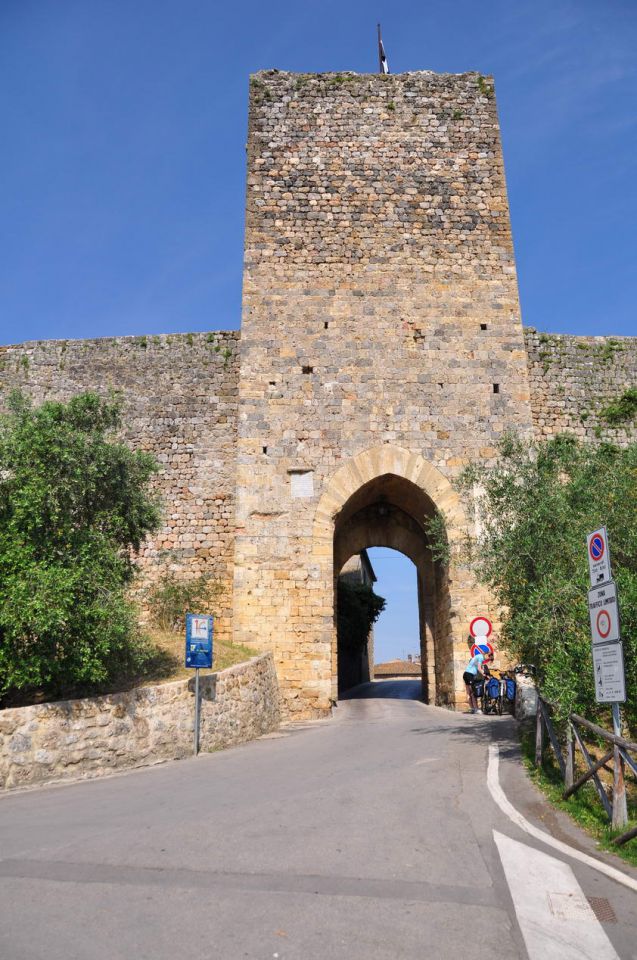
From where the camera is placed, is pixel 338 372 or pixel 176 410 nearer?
pixel 338 372

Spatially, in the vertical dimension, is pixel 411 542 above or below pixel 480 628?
above

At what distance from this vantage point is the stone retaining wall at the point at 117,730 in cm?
797

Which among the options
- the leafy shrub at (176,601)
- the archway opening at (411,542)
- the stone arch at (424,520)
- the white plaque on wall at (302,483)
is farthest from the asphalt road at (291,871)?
the archway opening at (411,542)

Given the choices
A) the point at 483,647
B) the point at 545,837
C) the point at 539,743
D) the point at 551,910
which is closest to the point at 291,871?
the point at 551,910

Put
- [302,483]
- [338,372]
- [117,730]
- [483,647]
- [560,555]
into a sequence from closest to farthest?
[117,730]
[560,555]
[483,647]
[302,483]
[338,372]

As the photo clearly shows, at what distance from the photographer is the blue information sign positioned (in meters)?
9.93

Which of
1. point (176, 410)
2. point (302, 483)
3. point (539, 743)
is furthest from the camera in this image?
point (176, 410)

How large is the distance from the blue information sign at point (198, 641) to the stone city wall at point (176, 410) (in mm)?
4484

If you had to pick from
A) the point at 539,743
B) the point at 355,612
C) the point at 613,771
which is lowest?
the point at 539,743

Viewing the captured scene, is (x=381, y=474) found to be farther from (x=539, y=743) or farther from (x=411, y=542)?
(x=539, y=743)

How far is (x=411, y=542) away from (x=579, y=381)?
552 cm

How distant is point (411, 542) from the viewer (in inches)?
706

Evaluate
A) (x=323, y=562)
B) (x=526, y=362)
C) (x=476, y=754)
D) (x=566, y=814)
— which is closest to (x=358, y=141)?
(x=526, y=362)

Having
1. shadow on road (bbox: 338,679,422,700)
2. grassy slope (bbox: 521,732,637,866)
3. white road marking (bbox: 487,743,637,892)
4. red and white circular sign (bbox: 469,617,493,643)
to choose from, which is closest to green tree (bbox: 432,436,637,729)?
grassy slope (bbox: 521,732,637,866)
